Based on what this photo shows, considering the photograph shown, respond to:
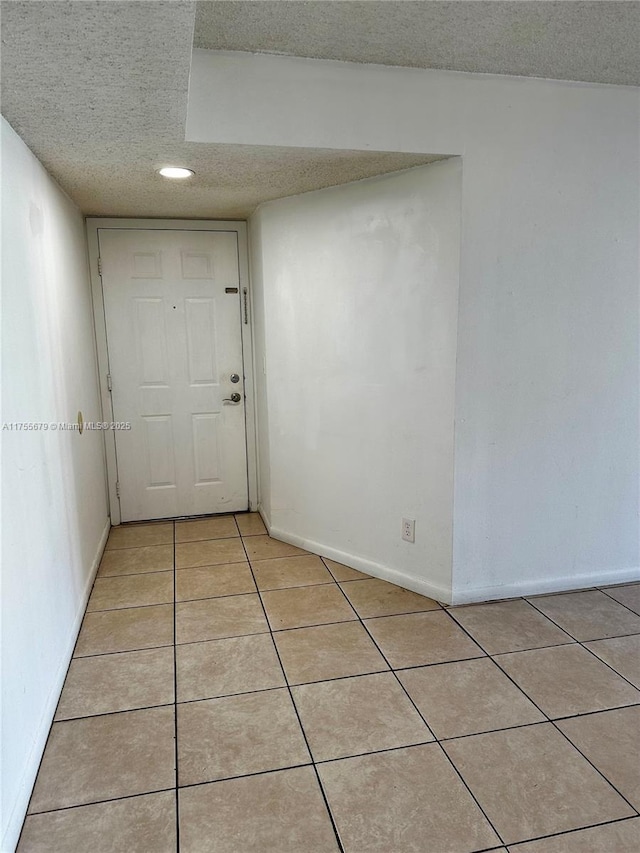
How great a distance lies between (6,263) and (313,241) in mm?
1663

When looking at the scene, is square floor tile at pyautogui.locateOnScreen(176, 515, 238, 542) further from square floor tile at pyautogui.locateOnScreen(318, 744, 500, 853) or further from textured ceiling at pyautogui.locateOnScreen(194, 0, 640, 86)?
textured ceiling at pyautogui.locateOnScreen(194, 0, 640, 86)

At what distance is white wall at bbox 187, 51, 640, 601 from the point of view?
2.30 meters

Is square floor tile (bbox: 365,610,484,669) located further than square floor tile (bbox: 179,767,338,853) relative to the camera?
Yes

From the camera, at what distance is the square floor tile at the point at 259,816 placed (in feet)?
4.96

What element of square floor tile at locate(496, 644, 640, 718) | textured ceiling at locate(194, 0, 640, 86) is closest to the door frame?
textured ceiling at locate(194, 0, 640, 86)

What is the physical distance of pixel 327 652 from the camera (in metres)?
2.38

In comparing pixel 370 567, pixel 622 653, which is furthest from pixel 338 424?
pixel 622 653

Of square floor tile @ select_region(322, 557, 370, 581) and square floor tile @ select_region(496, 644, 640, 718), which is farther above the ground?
square floor tile @ select_region(322, 557, 370, 581)

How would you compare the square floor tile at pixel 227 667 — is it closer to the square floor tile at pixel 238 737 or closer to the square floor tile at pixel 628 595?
the square floor tile at pixel 238 737

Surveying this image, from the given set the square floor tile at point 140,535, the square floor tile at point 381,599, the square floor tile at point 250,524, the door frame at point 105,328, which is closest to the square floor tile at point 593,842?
the square floor tile at point 381,599

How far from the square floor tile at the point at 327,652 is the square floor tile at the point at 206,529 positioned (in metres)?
1.31

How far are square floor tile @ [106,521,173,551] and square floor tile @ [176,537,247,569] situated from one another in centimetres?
18

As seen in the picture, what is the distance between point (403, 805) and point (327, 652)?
0.79 metres

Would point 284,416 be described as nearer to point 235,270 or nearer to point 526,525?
point 235,270
